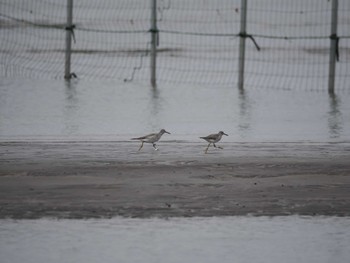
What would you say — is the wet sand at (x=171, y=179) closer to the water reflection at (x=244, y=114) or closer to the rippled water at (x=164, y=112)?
the rippled water at (x=164, y=112)

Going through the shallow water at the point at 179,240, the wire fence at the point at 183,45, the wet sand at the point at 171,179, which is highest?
the wire fence at the point at 183,45

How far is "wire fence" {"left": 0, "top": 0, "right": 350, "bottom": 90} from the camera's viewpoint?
25.8 m

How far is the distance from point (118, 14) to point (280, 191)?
29.9m

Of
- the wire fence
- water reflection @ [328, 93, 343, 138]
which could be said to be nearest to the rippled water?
water reflection @ [328, 93, 343, 138]

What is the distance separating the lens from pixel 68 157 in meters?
12.9

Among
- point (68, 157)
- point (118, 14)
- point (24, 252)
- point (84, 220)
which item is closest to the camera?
point (24, 252)

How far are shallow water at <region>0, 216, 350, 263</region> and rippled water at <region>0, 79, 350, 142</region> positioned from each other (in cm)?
562

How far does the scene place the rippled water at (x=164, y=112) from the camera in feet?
52.1

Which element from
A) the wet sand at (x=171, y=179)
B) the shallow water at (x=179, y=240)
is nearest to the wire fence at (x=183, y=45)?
the wet sand at (x=171, y=179)

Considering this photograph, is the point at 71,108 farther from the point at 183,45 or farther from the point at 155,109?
the point at 183,45

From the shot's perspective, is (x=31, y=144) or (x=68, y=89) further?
(x=68, y=89)

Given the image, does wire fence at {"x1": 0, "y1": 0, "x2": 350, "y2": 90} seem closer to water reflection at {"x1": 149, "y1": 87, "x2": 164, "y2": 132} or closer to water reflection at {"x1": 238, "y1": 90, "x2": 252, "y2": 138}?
water reflection at {"x1": 238, "y1": 90, "x2": 252, "y2": 138}

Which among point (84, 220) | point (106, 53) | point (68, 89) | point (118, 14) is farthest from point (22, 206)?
point (118, 14)

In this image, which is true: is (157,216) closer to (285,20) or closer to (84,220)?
(84,220)
